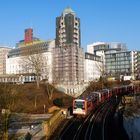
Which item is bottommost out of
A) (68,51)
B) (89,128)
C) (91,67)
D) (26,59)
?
(89,128)

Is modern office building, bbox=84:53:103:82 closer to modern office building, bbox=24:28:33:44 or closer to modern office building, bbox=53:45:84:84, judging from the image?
modern office building, bbox=53:45:84:84

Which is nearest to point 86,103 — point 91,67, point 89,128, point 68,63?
point 89,128

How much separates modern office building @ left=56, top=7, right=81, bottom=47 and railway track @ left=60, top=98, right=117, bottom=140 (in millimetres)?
→ 95905

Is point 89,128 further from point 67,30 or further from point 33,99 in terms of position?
point 67,30

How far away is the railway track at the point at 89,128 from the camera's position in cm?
3872

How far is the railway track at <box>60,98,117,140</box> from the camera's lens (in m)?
38.7

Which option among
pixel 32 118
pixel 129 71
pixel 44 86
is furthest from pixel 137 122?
pixel 129 71

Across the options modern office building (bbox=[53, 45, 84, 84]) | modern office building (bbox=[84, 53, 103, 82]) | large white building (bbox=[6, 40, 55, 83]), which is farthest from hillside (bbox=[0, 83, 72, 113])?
modern office building (bbox=[84, 53, 103, 82])

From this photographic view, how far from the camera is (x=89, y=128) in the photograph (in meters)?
43.5

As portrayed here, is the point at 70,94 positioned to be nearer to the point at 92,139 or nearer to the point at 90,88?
the point at 90,88

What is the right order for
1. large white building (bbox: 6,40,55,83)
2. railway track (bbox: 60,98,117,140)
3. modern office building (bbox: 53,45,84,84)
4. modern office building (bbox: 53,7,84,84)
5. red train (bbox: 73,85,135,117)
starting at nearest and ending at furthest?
railway track (bbox: 60,98,117,140)
red train (bbox: 73,85,135,117)
large white building (bbox: 6,40,55,83)
modern office building (bbox: 53,45,84,84)
modern office building (bbox: 53,7,84,84)

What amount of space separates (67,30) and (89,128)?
11187cm

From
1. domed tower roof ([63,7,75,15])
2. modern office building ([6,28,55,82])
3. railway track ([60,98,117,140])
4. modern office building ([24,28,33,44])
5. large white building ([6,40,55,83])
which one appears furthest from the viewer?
modern office building ([24,28,33,44])

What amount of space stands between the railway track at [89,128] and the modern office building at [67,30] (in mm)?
95905
